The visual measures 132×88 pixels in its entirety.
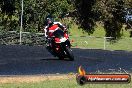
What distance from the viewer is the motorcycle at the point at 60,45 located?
19703 mm

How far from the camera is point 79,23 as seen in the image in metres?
52.5

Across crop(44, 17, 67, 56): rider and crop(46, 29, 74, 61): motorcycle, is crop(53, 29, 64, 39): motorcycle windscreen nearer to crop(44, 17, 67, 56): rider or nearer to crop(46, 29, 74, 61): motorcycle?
crop(46, 29, 74, 61): motorcycle

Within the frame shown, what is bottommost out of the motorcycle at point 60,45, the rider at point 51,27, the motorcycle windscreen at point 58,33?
the motorcycle at point 60,45

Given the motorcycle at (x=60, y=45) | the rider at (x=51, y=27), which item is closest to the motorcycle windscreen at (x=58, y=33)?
the motorcycle at (x=60, y=45)

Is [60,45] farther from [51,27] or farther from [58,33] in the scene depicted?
[51,27]

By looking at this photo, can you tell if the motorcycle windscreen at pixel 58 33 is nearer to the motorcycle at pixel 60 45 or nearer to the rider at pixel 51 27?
the motorcycle at pixel 60 45

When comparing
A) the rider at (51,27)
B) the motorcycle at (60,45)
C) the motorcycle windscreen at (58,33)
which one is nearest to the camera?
the rider at (51,27)

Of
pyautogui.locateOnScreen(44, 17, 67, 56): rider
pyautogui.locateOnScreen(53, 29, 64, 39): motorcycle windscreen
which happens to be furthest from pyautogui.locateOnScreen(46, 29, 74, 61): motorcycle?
pyautogui.locateOnScreen(44, 17, 67, 56): rider

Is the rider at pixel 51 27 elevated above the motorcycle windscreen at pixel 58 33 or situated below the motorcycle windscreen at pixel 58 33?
above

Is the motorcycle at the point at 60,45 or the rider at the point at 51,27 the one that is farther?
the motorcycle at the point at 60,45

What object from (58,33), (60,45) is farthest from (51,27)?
(60,45)

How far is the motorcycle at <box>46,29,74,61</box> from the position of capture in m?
19.7

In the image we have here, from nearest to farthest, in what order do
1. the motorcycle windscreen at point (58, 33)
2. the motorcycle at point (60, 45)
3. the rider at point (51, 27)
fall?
the rider at point (51, 27) < the motorcycle windscreen at point (58, 33) < the motorcycle at point (60, 45)

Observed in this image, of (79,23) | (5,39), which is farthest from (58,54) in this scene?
(79,23)
